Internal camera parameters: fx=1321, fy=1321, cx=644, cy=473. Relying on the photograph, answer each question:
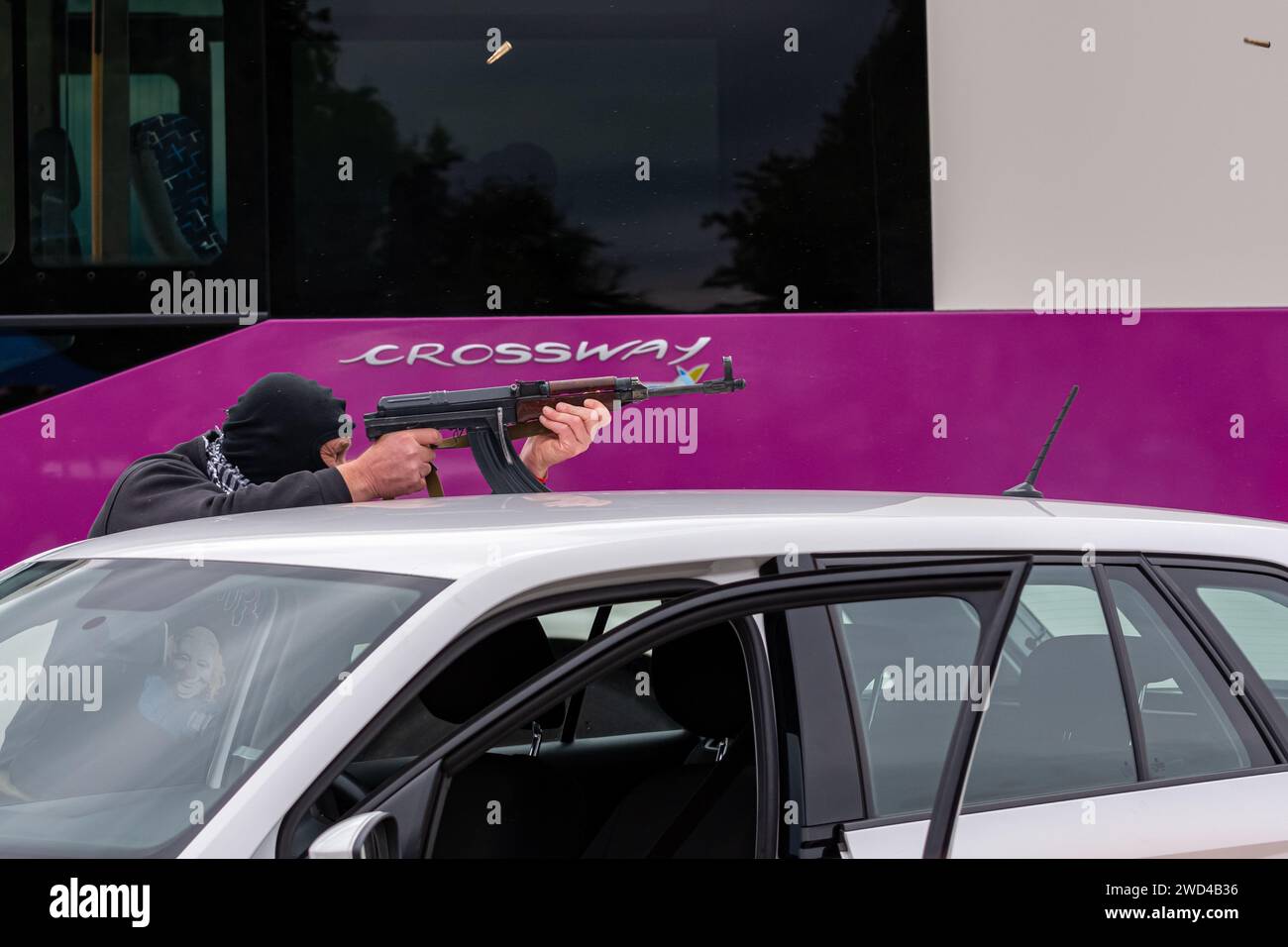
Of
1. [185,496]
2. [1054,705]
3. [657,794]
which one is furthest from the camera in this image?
[185,496]

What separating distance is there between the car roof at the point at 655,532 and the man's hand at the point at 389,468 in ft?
3.53

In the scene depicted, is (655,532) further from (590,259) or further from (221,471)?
(590,259)

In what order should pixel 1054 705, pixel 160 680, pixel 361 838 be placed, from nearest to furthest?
1. pixel 361 838
2. pixel 160 680
3. pixel 1054 705

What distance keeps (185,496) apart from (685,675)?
166 centimetres

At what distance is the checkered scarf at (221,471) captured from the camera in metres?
3.71

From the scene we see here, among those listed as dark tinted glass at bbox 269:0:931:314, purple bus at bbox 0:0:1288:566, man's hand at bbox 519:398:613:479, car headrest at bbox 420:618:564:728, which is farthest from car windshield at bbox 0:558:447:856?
dark tinted glass at bbox 269:0:931:314

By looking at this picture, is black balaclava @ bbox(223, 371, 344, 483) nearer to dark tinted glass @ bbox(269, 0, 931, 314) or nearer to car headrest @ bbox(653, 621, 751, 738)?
dark tinted glass @ bbox(269, 0, 931, 314)

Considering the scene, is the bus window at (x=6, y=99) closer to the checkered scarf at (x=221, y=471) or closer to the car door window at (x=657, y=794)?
the checkered scarf at (x=221, y=471)

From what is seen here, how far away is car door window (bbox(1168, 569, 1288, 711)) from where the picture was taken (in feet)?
7.68

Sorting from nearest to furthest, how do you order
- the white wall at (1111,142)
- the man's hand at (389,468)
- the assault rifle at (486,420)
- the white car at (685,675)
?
the white car at (685,675), the man's hand at (389,468), the assault rifle at (486,420), the white wall at (1111,142)

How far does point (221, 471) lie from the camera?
3.73m

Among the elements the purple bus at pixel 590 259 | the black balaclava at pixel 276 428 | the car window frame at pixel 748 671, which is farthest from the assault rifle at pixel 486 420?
the car window frame at pixel 748 671

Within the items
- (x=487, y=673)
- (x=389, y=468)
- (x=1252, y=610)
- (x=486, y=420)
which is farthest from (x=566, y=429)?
(x=1252, y=610)
